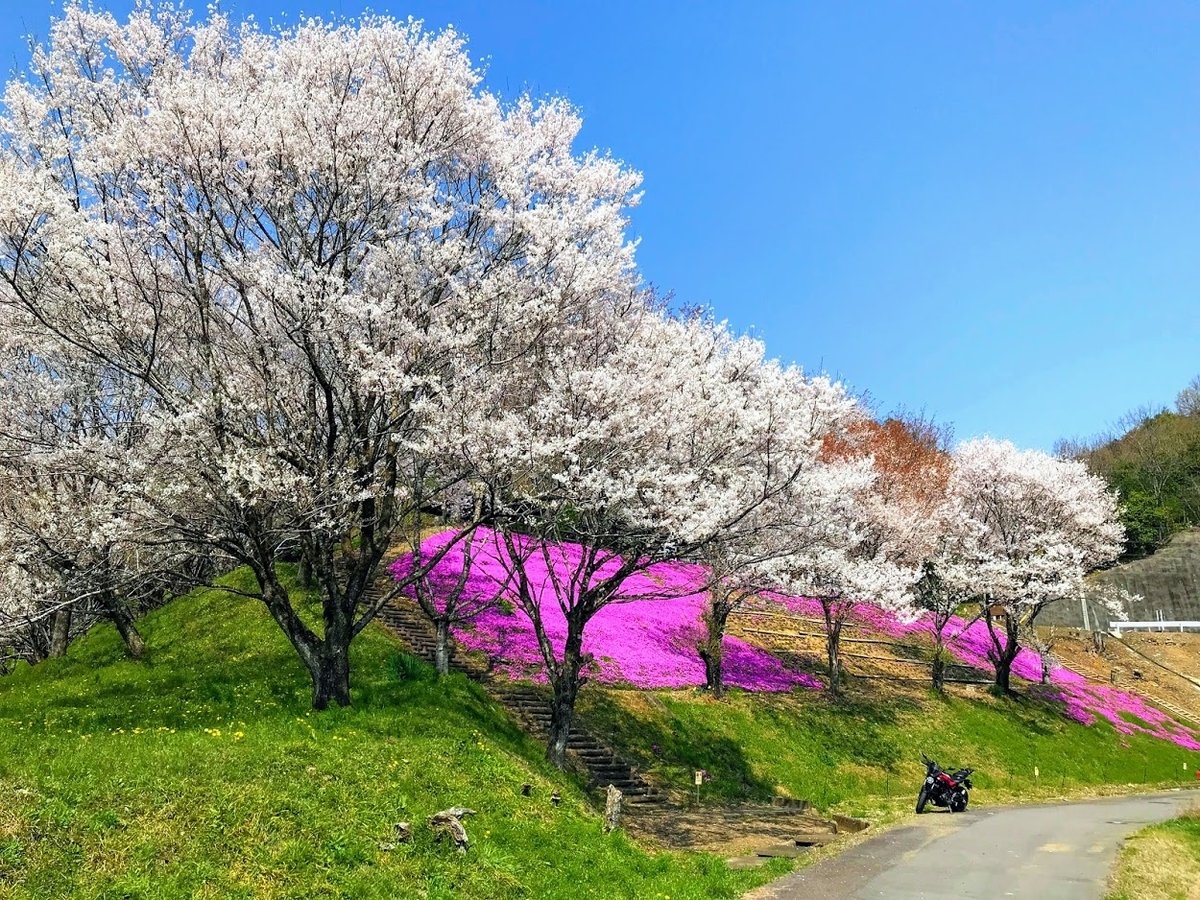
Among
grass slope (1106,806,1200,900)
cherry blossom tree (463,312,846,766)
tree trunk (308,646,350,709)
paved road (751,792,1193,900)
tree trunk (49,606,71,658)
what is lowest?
paved road (751,792,1193,900)

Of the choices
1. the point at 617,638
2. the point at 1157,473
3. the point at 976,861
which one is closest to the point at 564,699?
the point at 976,861

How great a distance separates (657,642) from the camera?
108 ft

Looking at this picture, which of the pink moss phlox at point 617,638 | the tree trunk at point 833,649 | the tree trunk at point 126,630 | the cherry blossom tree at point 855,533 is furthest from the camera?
the tree trunk at point 833,649

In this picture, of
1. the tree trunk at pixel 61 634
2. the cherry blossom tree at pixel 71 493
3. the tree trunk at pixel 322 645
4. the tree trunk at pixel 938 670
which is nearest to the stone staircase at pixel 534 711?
the tree trunk at pixel 322 645

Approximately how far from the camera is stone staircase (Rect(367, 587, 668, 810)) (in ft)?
68.5

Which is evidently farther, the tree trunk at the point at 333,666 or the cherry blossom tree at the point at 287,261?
the tree trunk at the point at 333,666

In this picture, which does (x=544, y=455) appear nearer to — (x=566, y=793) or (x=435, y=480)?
(x=435, y=480)

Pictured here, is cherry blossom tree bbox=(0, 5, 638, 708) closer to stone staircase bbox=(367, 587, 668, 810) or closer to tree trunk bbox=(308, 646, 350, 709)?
tree trunk bbox=(308, 646, 350, 709)

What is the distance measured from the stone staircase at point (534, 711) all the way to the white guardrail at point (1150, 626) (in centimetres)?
5358

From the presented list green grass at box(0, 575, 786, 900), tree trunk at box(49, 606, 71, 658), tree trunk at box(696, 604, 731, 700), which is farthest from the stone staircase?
tree trunk at box(49, 606, 71, 658)

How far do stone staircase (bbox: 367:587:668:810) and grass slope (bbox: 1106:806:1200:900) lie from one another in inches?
401

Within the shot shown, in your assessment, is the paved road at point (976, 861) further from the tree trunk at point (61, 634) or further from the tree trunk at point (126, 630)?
the tree trunk at point (61, 634)

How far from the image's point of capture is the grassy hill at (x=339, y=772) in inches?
391

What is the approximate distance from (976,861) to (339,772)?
1195cm
